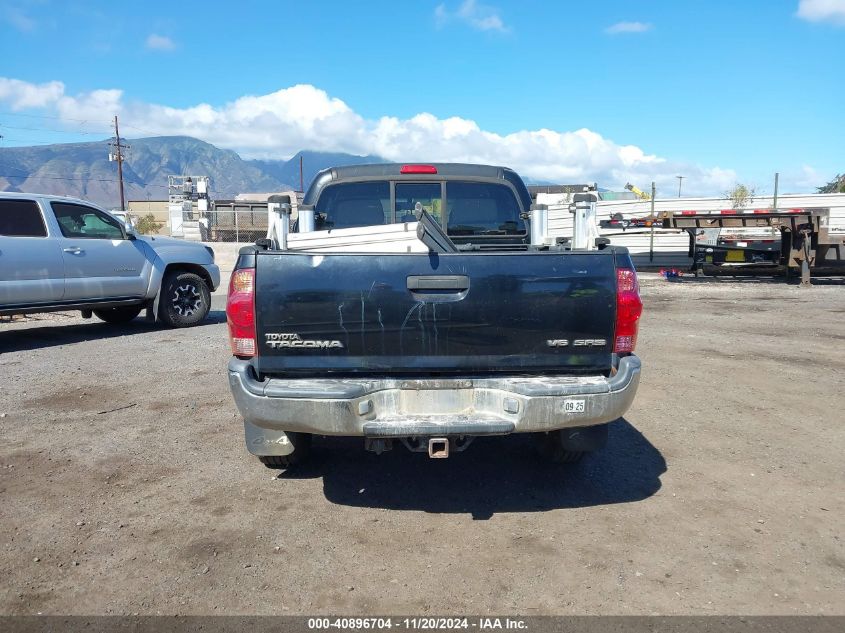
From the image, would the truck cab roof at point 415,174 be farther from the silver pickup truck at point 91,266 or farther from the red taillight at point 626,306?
the silver pickup truck at point 91,266

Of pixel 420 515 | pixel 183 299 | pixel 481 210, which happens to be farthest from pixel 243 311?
pixel 183 299

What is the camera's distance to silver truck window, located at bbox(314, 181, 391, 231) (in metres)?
5.51

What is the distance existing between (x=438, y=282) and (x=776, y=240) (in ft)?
62.3

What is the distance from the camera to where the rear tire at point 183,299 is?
10.4 metres

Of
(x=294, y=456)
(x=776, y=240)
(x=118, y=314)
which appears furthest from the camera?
(x=776, y=240)

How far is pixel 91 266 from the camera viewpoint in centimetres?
943

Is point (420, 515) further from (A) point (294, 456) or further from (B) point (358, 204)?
(B) point (358, 204)

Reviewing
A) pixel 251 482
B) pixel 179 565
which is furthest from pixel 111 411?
pixel 179 565

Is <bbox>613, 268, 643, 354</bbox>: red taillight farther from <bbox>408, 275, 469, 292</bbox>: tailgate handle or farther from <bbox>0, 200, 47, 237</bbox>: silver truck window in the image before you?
<bbox>0, 200, 47, 237</bbox>: silver truck window

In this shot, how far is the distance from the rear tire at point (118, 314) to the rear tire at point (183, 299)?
2.74 ft

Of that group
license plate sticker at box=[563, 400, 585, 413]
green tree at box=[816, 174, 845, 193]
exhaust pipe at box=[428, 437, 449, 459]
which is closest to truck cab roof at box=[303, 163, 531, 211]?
license plate sticker at box=[563, 400, 585, 413]

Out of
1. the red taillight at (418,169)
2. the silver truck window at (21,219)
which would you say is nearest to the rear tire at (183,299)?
the silver truck window at (21,219)

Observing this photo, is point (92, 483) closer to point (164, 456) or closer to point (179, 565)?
point (164, 456)

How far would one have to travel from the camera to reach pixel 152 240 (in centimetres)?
1039
